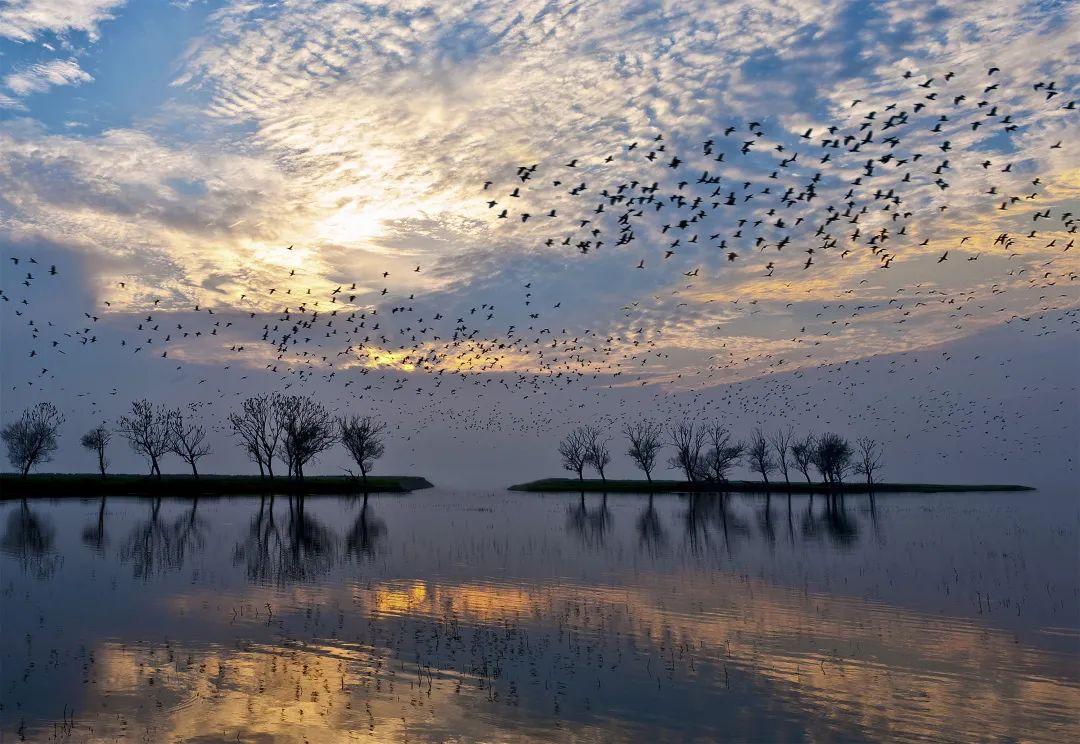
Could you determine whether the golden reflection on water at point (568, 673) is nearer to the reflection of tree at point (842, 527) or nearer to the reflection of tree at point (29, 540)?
the reflection of tree at point (29, 540)

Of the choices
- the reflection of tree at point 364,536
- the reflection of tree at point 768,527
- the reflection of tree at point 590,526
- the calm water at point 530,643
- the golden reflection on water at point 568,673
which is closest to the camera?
the golden reflection on water at point 568,673

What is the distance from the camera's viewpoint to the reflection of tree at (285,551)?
37128mm

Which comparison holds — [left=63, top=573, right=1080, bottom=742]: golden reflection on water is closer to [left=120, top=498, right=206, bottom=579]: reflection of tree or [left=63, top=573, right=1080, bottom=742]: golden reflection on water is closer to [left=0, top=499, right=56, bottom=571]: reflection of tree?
[left=120, top=498, right=206, bottom=579]: reflection of tree

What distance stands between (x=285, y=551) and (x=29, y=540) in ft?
58.3

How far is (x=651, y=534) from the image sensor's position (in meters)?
61.9

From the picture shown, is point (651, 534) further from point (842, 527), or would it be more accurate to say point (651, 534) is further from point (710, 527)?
point (842, 527)

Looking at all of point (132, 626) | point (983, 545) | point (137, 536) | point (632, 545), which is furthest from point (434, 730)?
point (983, 545)

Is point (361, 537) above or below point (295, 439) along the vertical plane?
below

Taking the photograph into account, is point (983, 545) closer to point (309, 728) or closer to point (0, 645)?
A: point (309, 728)

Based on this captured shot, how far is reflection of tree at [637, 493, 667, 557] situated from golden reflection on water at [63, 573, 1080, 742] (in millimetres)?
20453

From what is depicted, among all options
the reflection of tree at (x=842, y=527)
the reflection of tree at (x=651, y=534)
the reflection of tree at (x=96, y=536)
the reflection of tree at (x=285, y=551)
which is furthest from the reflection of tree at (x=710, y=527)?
the reflection of tree at (x=96, y=536)

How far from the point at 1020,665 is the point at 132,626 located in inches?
1098

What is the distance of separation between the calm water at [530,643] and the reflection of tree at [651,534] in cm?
275

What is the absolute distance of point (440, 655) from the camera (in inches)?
859
